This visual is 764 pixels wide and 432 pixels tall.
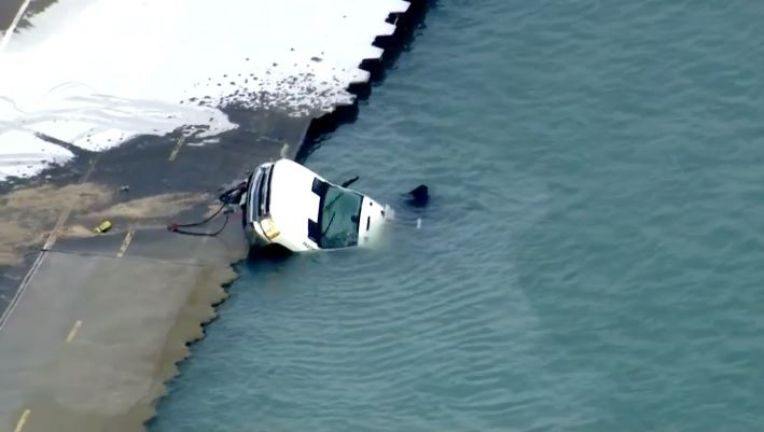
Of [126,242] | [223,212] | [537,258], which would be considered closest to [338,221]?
[223,212]

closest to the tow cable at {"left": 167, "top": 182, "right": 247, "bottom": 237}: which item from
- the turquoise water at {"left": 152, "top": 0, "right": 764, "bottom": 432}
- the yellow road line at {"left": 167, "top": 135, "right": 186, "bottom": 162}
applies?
the turquoise water at {"left": 152, "top": 0, "right": 764, "bottom": 432}

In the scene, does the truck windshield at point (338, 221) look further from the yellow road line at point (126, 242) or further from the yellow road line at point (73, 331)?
the yellow road line at point (73, 331)

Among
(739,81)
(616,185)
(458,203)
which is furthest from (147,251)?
(739,81)

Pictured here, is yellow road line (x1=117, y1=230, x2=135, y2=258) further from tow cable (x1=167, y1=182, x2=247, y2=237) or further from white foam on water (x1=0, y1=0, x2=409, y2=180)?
white foam on water (x1=0, y1=0, x2=409, y2=180)

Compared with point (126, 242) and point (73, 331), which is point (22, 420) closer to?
point (73, 331)

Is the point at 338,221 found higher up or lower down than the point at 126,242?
higher up
